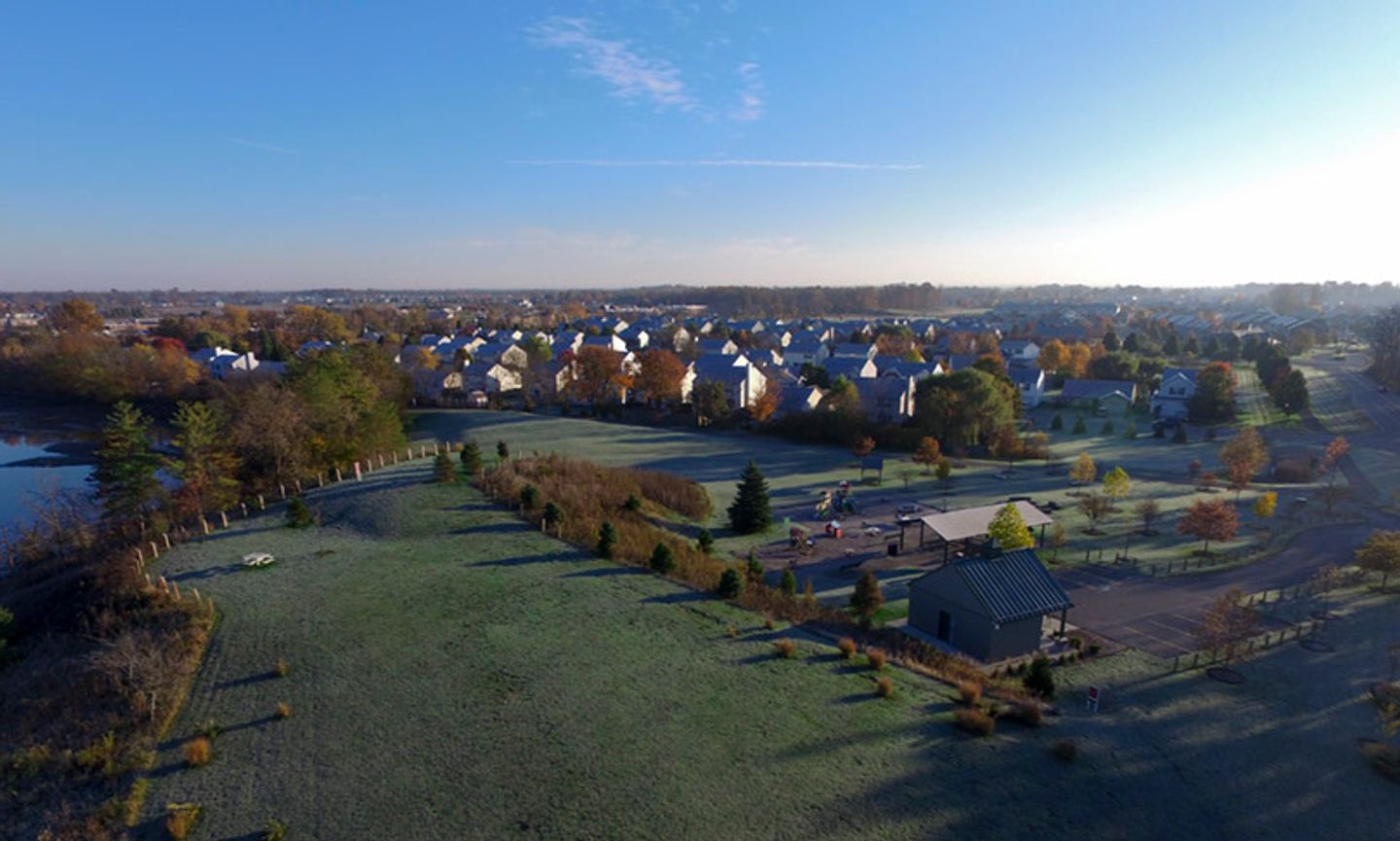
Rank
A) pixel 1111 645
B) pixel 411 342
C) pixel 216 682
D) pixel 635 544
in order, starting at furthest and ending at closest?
pixel 411 342 → pixel 635 544 → pixel 1111 645 → pixel 216 682

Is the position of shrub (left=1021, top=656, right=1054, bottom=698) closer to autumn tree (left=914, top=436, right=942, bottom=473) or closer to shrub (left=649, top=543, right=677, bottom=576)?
shrub (left=649, top=543, right=677, bottom=576)

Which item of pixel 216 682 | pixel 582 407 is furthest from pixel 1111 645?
pixel 582 407

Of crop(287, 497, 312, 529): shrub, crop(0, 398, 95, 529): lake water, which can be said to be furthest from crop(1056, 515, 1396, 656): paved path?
crop(0, 398, 95, 529): lake water

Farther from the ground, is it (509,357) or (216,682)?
(509,357)

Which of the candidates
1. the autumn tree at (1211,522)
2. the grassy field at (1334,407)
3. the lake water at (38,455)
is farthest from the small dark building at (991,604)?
the grassy field at (1334,407)

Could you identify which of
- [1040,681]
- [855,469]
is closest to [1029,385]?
[855,469]

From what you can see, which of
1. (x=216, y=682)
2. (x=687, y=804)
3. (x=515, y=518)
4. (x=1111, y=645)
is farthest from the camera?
(x=515, y=518)

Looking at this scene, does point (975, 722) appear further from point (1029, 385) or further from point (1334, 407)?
point (1334, 407)

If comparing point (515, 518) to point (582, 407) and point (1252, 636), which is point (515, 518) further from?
point (582, 407)
